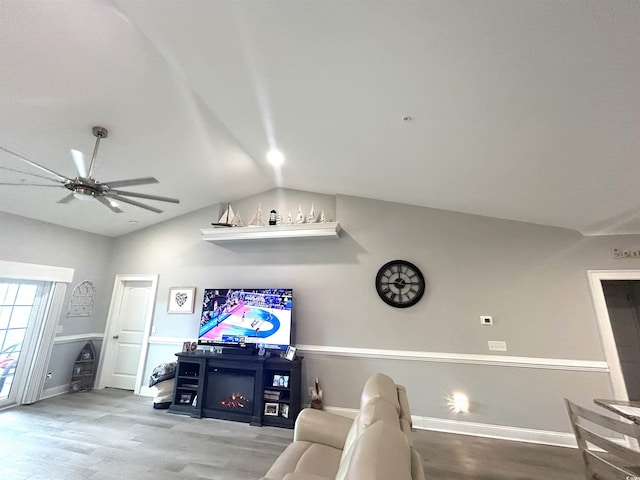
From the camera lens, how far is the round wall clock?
3.75 metres

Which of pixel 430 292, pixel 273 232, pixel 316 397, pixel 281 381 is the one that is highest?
pixel 273 232

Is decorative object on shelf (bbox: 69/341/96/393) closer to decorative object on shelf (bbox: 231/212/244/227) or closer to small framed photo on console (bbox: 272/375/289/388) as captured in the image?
decorative object on shelf (bbox: 231/212/244/227)

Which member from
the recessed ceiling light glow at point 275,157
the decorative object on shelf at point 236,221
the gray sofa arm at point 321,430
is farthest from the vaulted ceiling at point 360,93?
the gray sofa arm at point 321,430

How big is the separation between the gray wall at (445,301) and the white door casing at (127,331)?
49 cm

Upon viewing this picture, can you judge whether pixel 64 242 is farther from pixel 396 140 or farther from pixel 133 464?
pixel 396 140

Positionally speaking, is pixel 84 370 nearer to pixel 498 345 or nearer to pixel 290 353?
pixel 290 353

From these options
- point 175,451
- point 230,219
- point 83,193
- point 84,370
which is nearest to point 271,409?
point 175,451

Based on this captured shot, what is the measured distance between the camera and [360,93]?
6.88ft

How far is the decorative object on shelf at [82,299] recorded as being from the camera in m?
4.75

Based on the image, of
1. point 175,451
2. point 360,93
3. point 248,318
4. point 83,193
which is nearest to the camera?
point 360,93

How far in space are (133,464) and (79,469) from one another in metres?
0.44

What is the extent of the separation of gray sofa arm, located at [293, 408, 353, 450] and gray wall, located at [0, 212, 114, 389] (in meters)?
4.74

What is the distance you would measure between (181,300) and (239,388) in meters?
1.83

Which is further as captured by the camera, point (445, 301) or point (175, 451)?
point (445, 301)
